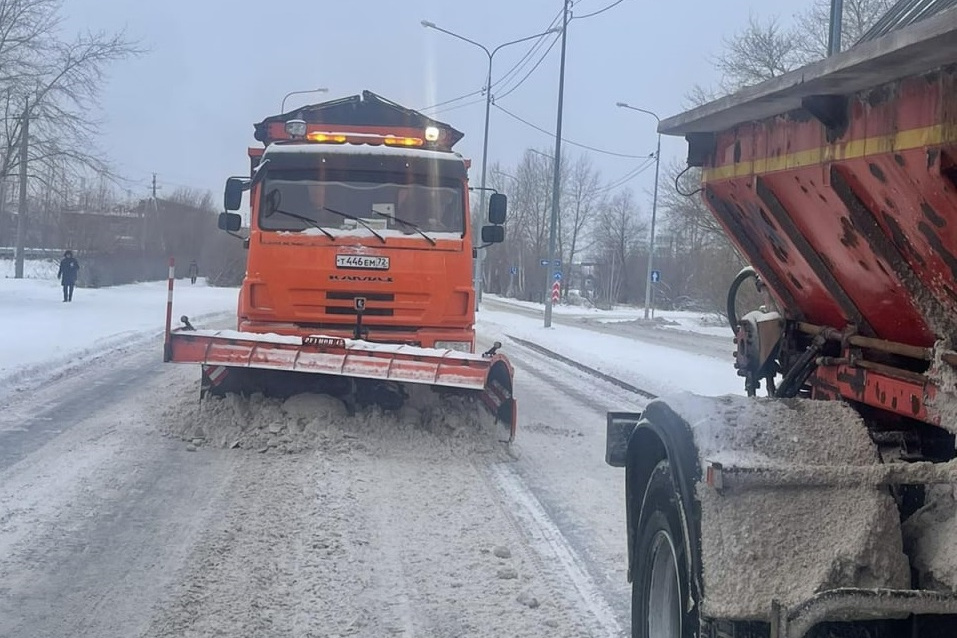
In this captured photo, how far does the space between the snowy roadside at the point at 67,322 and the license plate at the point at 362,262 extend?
619 centimetres

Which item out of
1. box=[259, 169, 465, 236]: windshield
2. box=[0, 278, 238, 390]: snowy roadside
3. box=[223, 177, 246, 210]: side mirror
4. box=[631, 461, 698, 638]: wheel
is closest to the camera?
box=[631, 461, 698, 638]: wheel

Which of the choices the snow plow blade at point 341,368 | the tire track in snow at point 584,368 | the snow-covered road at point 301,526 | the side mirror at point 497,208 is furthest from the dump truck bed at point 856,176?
the tire track in snow at point 584,368

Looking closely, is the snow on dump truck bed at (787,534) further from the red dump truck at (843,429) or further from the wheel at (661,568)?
the wheel at (661,568)

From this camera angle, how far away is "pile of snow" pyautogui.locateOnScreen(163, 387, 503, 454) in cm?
824

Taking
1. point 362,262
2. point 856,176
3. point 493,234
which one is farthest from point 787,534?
point 493,234

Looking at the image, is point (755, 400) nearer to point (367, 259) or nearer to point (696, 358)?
point (367, 259)

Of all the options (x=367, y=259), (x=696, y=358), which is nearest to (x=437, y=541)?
(x=367, y=259)

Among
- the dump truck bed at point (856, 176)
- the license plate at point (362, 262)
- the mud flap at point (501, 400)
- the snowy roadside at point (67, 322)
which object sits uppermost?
the dump truck bed at point (856, 176)

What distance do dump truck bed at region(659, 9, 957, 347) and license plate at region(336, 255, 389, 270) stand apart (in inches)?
203

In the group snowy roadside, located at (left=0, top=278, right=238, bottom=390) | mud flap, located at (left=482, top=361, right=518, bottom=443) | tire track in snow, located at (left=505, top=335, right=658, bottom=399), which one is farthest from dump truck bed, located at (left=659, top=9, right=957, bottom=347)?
snowy roadside, located at (left=0, top=278, right=238, bottom=390)

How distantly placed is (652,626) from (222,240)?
70.6 m

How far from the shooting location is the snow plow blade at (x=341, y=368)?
312 inches

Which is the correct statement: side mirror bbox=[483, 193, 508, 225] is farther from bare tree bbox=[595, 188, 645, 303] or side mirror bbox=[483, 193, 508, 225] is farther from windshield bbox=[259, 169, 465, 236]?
bare tree bbox=[595, 188, 645, 303]

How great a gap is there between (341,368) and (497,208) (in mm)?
3019
